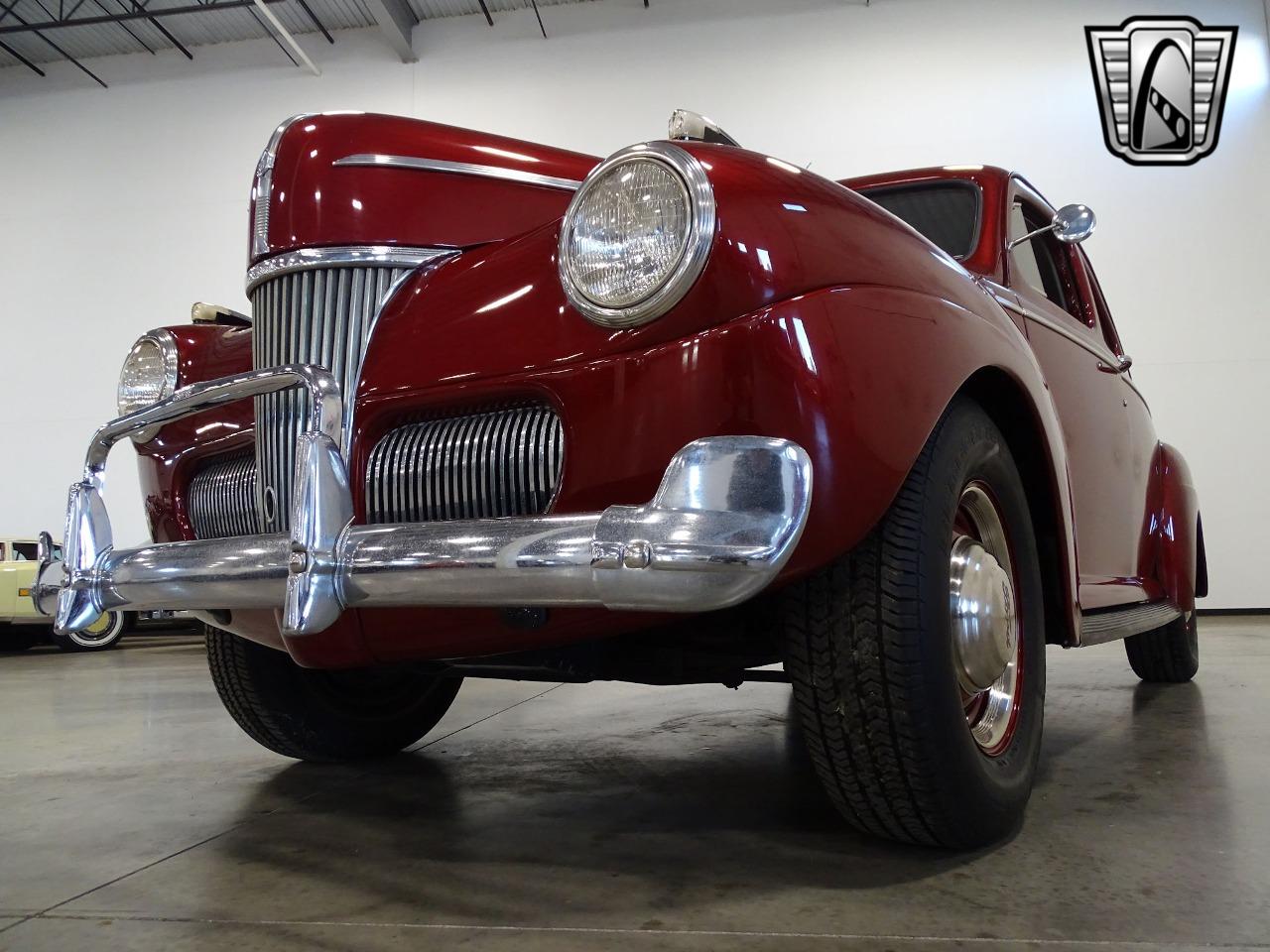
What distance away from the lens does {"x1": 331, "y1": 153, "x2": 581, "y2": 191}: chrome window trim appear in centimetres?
200

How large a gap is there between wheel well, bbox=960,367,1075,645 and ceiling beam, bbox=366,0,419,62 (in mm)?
8786

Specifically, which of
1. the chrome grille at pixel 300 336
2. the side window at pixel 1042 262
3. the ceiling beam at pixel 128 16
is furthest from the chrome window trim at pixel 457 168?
the ceiling beam at pixel 128 16

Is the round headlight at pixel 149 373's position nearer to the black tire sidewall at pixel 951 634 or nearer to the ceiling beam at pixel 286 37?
the black tire sidewall at pixel 951 634

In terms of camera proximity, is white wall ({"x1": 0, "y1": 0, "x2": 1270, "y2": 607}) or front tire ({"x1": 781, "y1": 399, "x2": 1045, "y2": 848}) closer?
front tire ({"x1": 781, "y1": 399, "x2": 1045, "y2": 848})

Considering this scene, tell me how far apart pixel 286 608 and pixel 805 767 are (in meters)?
1.35

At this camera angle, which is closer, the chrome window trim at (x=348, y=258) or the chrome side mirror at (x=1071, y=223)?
the chrome window trim at (x=348, y=258)

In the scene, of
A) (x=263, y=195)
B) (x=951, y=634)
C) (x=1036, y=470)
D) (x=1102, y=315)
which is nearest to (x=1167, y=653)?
(x=1102, y=315)

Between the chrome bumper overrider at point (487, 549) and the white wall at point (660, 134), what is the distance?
26.5ft

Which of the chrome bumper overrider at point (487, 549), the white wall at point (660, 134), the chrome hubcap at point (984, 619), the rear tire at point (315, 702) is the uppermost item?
the white wall at point (660, 134)

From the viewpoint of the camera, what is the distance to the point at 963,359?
164cm

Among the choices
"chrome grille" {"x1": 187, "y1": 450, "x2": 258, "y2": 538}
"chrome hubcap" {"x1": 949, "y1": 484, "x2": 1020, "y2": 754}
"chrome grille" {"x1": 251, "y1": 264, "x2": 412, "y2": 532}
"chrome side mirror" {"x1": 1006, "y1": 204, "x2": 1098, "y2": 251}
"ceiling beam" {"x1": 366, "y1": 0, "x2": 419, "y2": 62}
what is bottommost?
"chrome hubcap" {"x1": 949, "y1": 484, "x2": 1020, "y2": 754}

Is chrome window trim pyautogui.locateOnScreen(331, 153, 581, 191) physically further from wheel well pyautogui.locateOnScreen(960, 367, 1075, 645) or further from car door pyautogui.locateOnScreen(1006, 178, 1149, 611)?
car door pyautogui.locateOnScreen(1006, 178, 1149, 611)

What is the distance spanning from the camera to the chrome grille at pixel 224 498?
2.01 meters

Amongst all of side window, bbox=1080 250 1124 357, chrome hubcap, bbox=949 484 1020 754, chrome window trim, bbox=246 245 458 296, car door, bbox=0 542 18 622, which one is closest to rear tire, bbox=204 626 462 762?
chrome window trim, bbox=246 245 458 296
